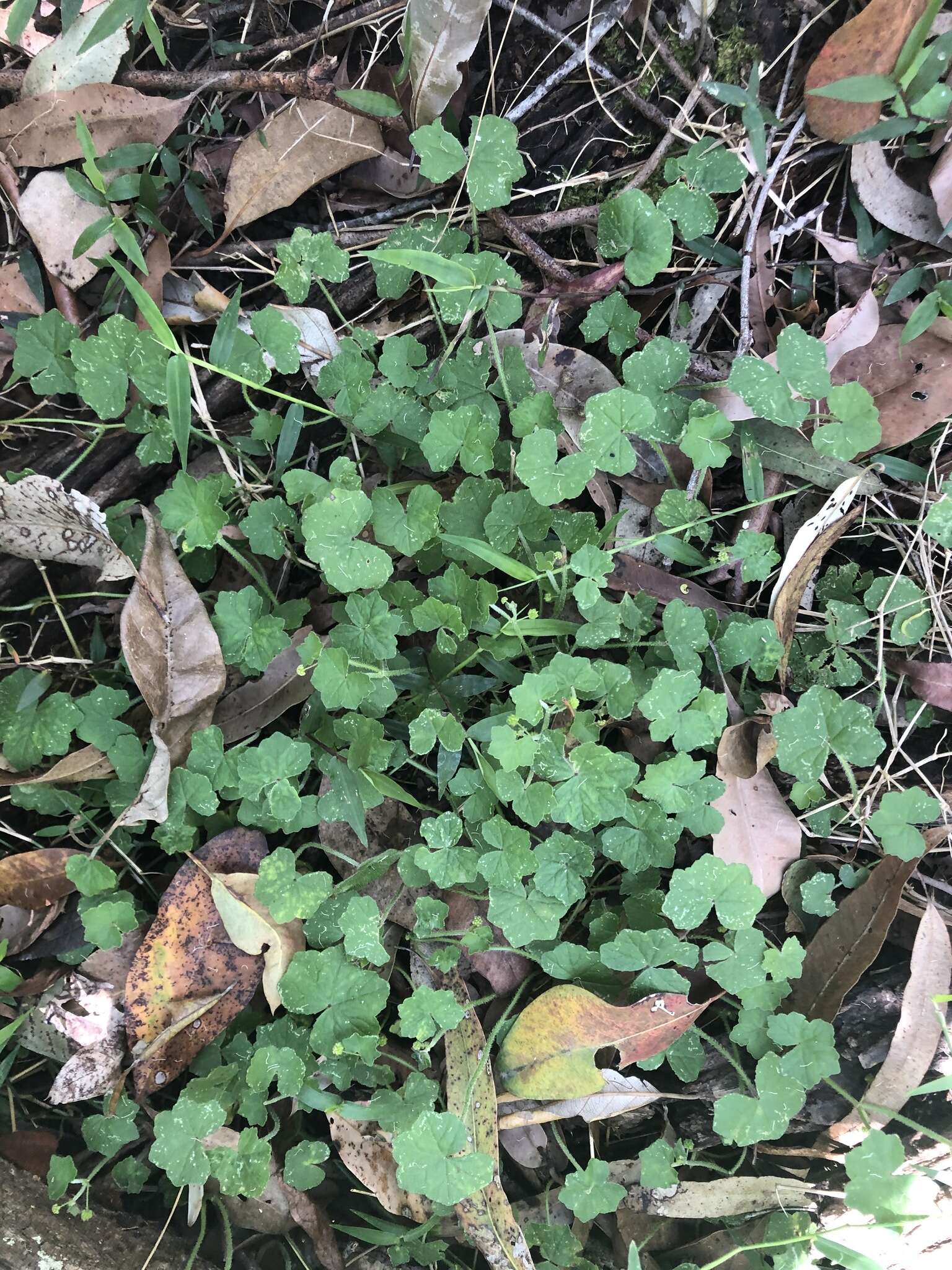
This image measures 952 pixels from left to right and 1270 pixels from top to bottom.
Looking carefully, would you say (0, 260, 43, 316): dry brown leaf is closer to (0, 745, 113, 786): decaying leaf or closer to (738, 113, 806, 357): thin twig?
(0, 745, 113, 786): decaying leaf

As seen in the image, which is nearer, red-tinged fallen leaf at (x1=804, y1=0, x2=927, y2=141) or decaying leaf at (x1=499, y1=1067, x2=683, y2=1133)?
red-tinged fallen leaf at (x1=804, y1=0, x2=927, y2=141)

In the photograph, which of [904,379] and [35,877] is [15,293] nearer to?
[35,877]

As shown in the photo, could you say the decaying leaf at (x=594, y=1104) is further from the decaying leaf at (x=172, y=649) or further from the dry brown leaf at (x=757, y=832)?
the decaying leaf at (x=172, y=649)

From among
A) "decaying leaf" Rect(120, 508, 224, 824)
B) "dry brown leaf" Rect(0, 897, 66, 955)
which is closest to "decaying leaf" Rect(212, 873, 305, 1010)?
"decaying leaf" Rect(120, 508, 224, 824)

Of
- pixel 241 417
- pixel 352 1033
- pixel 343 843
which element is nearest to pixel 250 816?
pixel 343 843

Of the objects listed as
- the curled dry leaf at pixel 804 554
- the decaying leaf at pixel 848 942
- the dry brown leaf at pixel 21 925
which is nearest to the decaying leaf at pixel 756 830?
the decaying leaf at pixel 848 942

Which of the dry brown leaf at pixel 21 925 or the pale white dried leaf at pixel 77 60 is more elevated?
the pale white dried leaf at pixel 77 60
